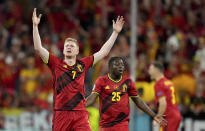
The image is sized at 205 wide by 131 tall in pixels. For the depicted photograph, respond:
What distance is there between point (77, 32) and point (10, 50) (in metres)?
2.33

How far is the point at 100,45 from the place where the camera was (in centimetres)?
1420

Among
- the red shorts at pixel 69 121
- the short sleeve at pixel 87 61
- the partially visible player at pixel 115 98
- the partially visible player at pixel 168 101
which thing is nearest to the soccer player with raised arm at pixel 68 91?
the red shorts at pixel 69 121

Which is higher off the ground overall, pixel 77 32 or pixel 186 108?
pixel 77 32

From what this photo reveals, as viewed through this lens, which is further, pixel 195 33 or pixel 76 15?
pixel 76 15

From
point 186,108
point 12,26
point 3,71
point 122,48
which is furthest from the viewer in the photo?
point 12,26

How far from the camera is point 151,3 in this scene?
15.2m

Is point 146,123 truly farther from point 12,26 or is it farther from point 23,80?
point 12,26

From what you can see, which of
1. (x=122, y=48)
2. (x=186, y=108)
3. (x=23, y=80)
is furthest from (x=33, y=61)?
(x=186, y=108)

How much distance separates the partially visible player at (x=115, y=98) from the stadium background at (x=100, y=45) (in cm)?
370

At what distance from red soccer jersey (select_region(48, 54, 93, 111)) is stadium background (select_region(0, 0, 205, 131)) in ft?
16.6

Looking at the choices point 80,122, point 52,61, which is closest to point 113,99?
point 80,122

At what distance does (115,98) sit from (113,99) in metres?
0.04

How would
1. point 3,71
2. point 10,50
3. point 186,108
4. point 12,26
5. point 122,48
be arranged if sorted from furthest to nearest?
1. point 12,26
2. point 10,50
3. point 3,71
4. point 122,48
5. point 186,108

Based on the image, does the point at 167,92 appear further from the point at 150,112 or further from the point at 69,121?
the point at 69,121
